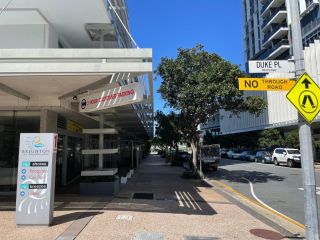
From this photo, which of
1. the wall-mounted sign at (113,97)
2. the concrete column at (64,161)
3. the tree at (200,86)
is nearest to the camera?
the wall-mounted sign at (113,97)

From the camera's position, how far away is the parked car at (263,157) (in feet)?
140

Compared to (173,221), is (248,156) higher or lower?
higher

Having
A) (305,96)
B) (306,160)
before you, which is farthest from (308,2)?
(306,160)

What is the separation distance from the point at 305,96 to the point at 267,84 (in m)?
0.78

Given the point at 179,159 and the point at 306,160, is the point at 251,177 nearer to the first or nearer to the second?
the point at 179,159

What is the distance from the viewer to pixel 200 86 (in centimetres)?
1942

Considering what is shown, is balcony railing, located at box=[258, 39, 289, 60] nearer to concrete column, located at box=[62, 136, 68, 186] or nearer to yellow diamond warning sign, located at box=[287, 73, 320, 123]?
concrete column, located at box=[62, 136, 68, 186]

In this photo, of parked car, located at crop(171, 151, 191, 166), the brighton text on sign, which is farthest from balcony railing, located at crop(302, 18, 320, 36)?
the brighton text on sign

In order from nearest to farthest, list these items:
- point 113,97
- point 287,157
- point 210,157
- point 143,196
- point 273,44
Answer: point 113,97
point 143,196
point 210,157
point 287,157
point 273,44

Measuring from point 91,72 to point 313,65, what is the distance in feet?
129

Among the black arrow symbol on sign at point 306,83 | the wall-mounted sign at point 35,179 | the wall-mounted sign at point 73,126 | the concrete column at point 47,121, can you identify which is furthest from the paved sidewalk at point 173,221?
the wall-mounted sign at point 73,126

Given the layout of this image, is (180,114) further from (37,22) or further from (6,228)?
(6,228)

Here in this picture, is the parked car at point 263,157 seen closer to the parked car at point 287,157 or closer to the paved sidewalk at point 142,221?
the parked car at point 287,157

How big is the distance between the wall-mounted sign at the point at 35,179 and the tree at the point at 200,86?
11976mm
